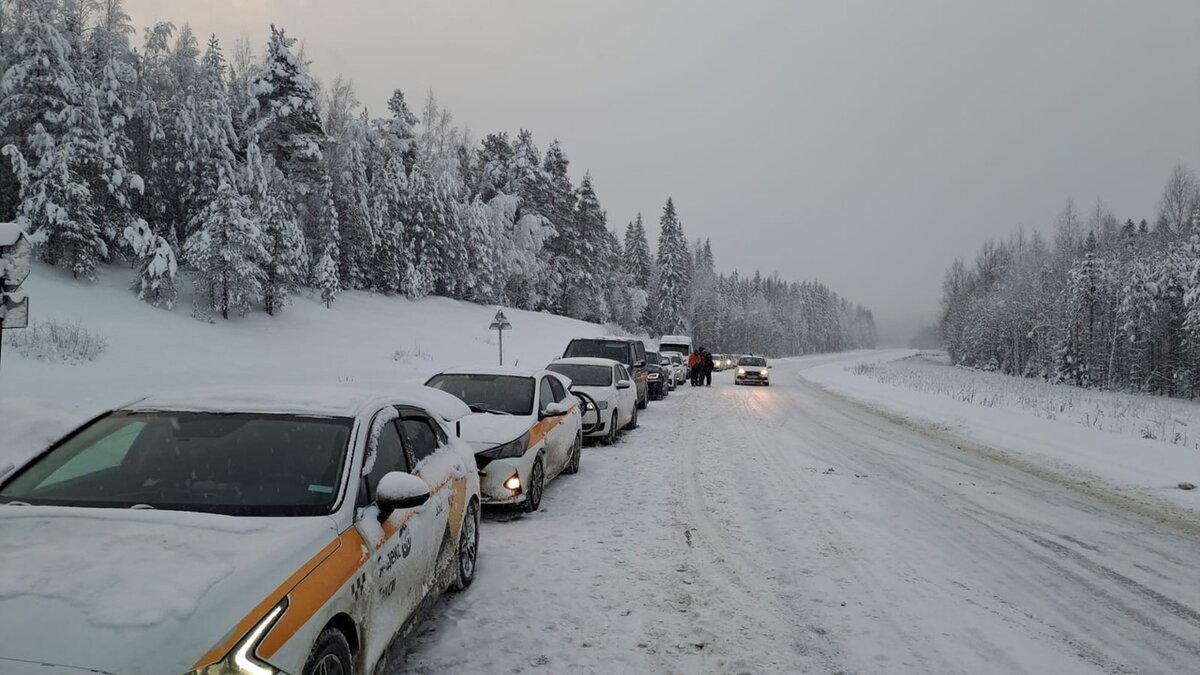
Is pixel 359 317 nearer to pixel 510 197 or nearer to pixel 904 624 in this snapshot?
pixel 510 197

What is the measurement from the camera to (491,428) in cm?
762

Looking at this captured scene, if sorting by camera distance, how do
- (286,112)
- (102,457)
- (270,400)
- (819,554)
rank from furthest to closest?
(286,112)
(819,554)
(270,400)
(102,457)

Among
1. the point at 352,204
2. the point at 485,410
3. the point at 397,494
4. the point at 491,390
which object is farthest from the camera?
the point at 352,204

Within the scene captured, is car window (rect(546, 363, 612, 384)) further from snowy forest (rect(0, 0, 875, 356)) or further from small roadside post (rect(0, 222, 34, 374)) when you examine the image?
snowy forest (rect(0, 0, 875, 356))

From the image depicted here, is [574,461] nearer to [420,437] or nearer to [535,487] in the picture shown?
[535,487]

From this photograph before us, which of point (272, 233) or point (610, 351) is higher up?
point (272, 233)

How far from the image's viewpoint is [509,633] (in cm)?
435

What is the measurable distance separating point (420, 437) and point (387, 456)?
71cm

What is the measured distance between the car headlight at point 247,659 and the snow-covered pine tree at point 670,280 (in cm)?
7111

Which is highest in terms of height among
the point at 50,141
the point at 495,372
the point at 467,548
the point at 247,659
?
the point at 50,141

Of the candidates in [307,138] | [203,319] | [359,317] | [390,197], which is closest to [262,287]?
[203,319]

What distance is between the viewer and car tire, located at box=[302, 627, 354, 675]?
2592 mm

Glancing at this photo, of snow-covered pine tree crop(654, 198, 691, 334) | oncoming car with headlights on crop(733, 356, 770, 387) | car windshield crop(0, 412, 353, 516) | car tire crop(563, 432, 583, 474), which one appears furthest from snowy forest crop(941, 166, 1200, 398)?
car windshield crop(0, 412, 353, 516)

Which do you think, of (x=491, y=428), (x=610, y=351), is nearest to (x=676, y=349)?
(x=610, y=351)
